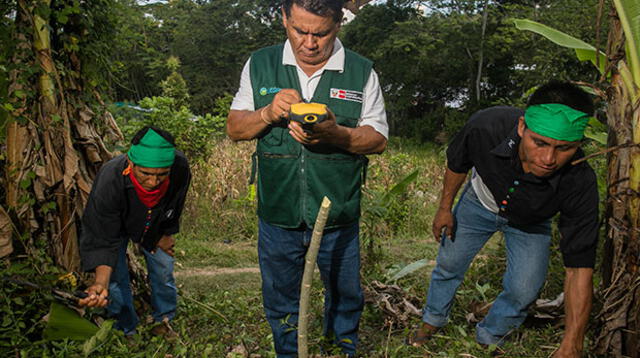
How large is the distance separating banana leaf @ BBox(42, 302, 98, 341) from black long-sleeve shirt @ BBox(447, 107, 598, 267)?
2201mm

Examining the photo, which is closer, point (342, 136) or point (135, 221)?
point (342, 136)

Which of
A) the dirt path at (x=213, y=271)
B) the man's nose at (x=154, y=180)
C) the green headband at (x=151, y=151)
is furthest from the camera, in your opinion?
the dirt path at (x=213, y=271)

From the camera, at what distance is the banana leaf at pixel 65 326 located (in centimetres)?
236

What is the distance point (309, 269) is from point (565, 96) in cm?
157

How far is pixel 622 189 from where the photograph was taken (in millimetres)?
2387

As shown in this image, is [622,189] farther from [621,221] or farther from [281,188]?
[281,188]

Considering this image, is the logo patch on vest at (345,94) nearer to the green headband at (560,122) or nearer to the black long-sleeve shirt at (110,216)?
the green headband at (560,122)

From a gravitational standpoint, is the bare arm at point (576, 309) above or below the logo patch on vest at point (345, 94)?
below

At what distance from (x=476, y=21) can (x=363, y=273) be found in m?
21.0

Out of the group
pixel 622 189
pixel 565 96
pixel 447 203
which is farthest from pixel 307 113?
→ pixel 622 189

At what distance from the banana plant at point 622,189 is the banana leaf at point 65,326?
2.67 m

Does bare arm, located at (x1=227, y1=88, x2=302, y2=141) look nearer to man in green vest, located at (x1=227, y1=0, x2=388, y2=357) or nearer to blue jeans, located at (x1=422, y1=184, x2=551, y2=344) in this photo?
man in green vest, located at (x1=227, y1=0, x2=388, y2=357)

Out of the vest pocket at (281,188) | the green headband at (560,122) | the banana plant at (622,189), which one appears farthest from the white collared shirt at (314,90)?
the banana plant at (622,189)

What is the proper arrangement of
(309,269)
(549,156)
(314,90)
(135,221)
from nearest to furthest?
(309,269) < (549,156) < (314,90) < (135,221)
